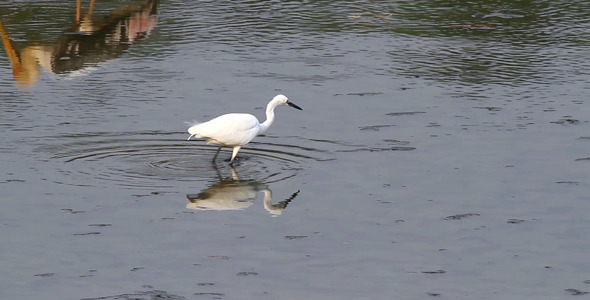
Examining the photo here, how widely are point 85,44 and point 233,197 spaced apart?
7.44 meters

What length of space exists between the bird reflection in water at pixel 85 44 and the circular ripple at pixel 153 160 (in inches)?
130

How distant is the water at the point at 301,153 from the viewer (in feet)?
33.1

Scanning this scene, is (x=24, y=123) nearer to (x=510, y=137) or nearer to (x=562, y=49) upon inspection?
(x=510, y=137)

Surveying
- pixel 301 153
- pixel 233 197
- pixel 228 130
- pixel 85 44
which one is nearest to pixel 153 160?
pixel 228 130

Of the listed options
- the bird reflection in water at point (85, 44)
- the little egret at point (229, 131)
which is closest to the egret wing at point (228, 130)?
the little egret at point (229, 131)

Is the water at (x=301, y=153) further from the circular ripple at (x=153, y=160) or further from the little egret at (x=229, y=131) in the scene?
the little egret at (x=229, y=131)

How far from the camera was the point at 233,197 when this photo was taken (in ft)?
39.7

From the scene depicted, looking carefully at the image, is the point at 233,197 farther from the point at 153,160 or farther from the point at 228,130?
the point at 153,160

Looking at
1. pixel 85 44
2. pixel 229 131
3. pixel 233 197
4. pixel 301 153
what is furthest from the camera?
pixel 85 44

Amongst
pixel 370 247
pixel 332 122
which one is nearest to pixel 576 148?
pixel 332 122

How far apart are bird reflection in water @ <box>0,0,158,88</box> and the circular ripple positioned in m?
3.31

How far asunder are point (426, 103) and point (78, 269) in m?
6.77

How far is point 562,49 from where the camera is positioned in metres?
18.3

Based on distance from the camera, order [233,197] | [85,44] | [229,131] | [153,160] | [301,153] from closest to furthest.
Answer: [233,197]
[229,131]
[153,160]
[301,153]
[85,44]
